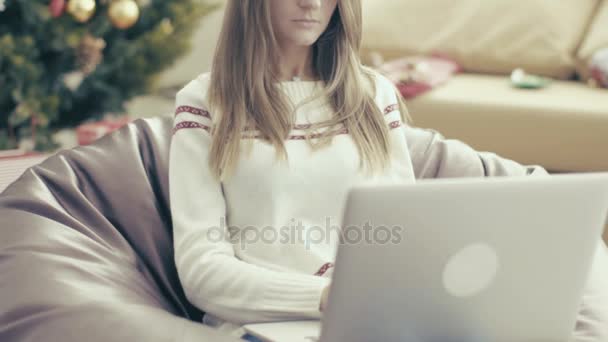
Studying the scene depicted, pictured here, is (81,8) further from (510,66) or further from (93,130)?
(510,66)

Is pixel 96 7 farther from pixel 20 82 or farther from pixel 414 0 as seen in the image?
pixel 414 0

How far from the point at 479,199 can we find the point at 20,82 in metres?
2.32

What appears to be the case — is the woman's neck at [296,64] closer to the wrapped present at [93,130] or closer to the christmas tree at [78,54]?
the christmas tree at [78,54]

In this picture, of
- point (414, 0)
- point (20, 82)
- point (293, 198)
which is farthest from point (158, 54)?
→ point (293, 198)

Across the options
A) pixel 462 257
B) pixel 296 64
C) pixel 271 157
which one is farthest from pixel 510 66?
pixel 462 257

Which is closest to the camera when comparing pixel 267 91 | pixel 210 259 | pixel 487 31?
pixel 210 259

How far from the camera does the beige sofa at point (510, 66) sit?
95.7 inches

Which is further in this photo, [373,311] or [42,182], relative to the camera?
[42,182]

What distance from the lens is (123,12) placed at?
2.75 meters

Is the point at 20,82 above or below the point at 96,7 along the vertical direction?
below

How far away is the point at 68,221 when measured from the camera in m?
1.28

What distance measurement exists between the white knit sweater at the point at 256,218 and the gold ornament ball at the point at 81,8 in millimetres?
1583

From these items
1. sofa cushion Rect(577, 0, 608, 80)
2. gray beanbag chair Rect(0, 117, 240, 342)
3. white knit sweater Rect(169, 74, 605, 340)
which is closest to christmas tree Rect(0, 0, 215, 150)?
gray beanbag chair Rect(0, 117, 240, 342)

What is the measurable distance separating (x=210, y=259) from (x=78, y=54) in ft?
6.54
